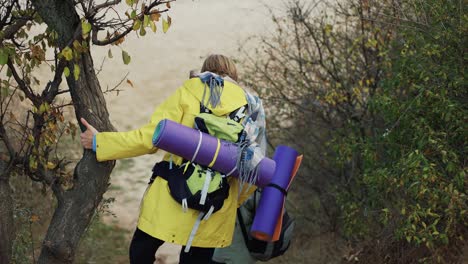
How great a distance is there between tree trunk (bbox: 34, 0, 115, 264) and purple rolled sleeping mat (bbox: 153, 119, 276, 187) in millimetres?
464

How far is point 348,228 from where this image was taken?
6.11 m

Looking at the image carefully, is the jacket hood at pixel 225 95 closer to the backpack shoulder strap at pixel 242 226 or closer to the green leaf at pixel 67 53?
the green leaf at pixel 67 53

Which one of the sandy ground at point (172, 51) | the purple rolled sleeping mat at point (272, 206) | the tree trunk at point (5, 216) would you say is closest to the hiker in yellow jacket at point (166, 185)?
the purple rolled sleeping mat at point (272, 206)

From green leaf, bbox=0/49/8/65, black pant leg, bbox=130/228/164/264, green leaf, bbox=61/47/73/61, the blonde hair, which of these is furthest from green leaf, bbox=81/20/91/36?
black pant leg, bbox=130/228/164/264

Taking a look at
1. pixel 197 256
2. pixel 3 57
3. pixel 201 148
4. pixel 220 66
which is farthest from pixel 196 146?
pixel 3 57

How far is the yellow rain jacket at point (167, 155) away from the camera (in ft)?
11.7

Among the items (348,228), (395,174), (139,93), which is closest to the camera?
(395,174)

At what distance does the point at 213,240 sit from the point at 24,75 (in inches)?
53.8

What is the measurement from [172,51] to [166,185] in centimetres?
1003

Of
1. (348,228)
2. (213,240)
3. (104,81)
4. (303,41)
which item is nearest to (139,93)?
(104,81)

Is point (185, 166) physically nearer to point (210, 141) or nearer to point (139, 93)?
point (210, 141)

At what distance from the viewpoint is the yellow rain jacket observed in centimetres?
356

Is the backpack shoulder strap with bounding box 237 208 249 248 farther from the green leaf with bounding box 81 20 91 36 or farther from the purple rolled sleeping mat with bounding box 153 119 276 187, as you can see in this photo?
the green leaf with bounding box 81 20 91 36

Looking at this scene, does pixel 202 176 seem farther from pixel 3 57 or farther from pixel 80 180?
pixel 3 57
